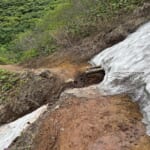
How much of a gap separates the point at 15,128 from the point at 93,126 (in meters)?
3.35

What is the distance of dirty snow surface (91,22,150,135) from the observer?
1137 cm

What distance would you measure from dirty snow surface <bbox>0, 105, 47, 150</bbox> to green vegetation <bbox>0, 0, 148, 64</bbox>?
7.09m

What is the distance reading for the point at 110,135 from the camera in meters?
10.4

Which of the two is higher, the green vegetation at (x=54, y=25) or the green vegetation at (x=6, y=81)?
the green vegetation at (x=6, y=81)

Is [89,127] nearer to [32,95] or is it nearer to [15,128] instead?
[15,128]

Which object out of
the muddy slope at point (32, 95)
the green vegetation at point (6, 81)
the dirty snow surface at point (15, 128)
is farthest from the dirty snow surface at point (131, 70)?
the green vegetation at point (6, 81)

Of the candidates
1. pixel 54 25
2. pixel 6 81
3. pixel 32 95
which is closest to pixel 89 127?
pixel 32 95

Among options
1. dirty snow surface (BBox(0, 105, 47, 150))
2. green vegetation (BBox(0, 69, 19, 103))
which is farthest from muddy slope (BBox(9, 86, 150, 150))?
green vegetation (BBox(0, 69, 19, 103))

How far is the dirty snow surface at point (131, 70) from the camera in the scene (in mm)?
11367

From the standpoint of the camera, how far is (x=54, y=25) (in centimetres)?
2667

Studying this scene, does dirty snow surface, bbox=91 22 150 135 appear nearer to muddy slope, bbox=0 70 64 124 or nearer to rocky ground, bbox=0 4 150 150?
rocky ground, bbox=0 4 150 150

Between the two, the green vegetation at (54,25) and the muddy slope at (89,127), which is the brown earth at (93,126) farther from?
the green vegetation at (54,25)

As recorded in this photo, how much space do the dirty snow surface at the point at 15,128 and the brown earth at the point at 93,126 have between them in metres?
1.18

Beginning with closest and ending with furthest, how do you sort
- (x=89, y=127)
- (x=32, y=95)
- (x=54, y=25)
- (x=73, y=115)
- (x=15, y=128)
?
(x=89, y=127)
(x=73, y=115)
(x=15, y=128)
(x=32, y=95)
(x=54, y=25)
